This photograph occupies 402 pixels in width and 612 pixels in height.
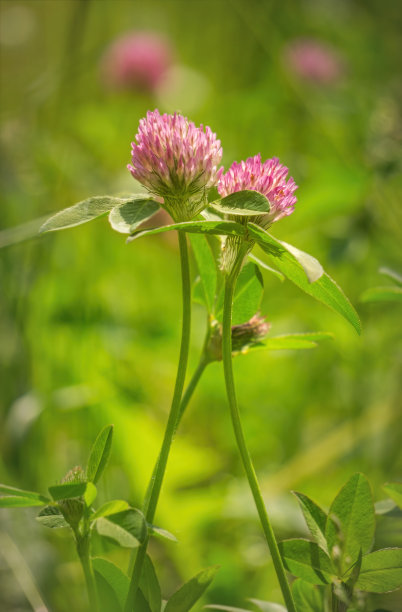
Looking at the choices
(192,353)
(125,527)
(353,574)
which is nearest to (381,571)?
(353,574)

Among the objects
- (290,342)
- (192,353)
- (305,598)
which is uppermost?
(192,353)

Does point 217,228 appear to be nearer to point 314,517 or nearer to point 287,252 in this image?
point 287,252

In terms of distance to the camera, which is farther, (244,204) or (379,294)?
(379,294)

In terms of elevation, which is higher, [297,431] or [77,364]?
[77,364]

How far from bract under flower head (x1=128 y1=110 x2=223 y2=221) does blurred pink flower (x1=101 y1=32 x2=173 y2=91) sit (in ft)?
4.68

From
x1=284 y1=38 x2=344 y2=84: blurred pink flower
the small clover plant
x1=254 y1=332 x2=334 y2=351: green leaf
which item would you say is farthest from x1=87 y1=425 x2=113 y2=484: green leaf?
x1=284 y1=38 x2=344 y2=84: blurred pink flower

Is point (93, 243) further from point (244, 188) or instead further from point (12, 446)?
point (244, 188)

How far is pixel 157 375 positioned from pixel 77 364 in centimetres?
13

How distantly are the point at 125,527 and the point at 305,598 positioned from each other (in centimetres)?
11

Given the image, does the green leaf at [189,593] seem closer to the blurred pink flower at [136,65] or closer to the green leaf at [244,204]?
the green leaf at [244,204]

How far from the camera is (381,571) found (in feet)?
0.93

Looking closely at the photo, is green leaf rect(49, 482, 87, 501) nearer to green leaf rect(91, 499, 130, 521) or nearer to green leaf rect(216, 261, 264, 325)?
green leaf rect(91, 499, 130, 521)

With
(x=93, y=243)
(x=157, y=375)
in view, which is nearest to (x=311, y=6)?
(x=93, y=243)

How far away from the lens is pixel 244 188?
0.30 m
